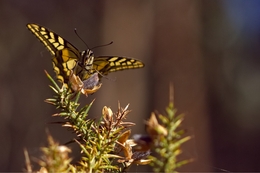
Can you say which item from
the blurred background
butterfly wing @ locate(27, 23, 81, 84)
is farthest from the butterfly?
the blurred background

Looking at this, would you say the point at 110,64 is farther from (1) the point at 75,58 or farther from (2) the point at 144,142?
(2) the point at 144,142

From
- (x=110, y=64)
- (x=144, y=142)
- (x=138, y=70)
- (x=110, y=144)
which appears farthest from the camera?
(x=138, y=70)

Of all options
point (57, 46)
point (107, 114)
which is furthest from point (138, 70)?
point (107, 114)

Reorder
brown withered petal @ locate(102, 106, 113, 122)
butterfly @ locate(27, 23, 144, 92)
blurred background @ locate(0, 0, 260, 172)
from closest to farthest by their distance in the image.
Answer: brown withered petal @ locate(102, 106, 113, 122), butterfly @ locate(27, 23, 144, 92), blurred background @ locate(0, 0, 260, 172)

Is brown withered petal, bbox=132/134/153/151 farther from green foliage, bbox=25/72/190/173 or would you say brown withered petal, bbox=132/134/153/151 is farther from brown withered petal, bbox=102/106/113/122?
brown withered petal, bbox=102/106/113/122

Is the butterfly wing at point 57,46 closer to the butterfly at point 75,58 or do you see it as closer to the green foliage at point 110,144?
the butterfly at point 75,58

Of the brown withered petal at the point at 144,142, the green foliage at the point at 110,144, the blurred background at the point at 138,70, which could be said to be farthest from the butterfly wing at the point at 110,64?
the blurred background at the point at 138,70

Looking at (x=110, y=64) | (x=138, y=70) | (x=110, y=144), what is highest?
(x=138, y=70)

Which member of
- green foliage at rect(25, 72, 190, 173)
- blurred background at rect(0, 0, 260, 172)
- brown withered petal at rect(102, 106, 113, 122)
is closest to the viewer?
green foliage at rect(25, 72, 190, 173)

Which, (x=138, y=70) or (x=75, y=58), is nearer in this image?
(x=75, y=58)
